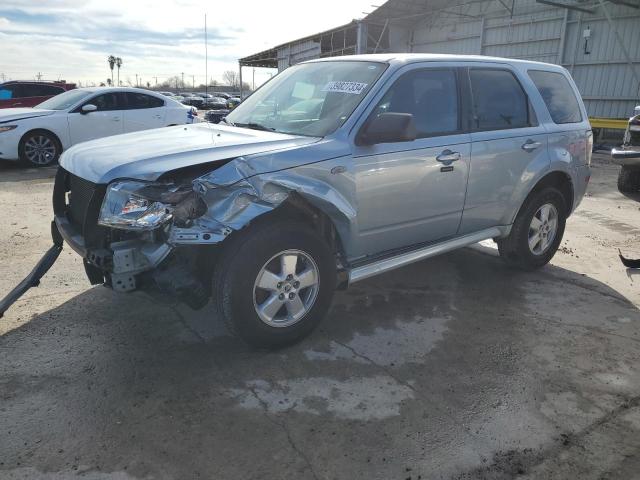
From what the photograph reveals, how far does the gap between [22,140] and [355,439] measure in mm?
9708

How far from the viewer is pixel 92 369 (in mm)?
3119

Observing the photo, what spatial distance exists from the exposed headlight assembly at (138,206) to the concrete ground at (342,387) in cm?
92

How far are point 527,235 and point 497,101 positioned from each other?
1316 millimetres

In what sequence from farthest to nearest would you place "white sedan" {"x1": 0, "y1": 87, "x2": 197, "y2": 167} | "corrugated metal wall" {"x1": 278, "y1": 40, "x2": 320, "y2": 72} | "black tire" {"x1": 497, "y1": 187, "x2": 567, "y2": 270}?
"corrugated metal wall" {"x1": 278, "y1": 40, "x2": 320, "y2": 72}, "white sedan" {"x1": 0, "y1": 87, "x2": 197, "y2": 167}, "black tire" {"x1": 497, "y1": 187, "x2": 567, "y2": 270}

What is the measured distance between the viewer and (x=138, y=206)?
2918 millimetres

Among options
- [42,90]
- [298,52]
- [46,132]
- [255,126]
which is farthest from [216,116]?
[298,52]

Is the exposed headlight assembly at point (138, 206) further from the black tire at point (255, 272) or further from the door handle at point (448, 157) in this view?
the door handle at point (448, 157)

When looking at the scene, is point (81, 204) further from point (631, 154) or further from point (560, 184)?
point (631, 154)

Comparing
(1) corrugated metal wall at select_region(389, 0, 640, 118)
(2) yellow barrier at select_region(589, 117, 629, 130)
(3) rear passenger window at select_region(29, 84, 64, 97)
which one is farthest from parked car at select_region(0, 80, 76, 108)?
(1) corrugated metal wall at select_region(389, 0, 640, 118)

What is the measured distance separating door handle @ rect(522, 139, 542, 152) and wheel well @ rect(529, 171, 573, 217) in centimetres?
37

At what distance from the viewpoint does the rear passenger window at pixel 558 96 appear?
4.87m

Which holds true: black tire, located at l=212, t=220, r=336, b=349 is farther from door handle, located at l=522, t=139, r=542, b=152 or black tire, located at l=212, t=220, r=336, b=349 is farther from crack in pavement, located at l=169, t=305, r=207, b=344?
door handle, located at l=522, t=139, r=542, b=152

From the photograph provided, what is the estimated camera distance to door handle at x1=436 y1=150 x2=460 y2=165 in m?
3.88

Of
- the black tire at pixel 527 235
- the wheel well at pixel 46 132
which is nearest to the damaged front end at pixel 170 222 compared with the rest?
the black tire at pixel 527 235
